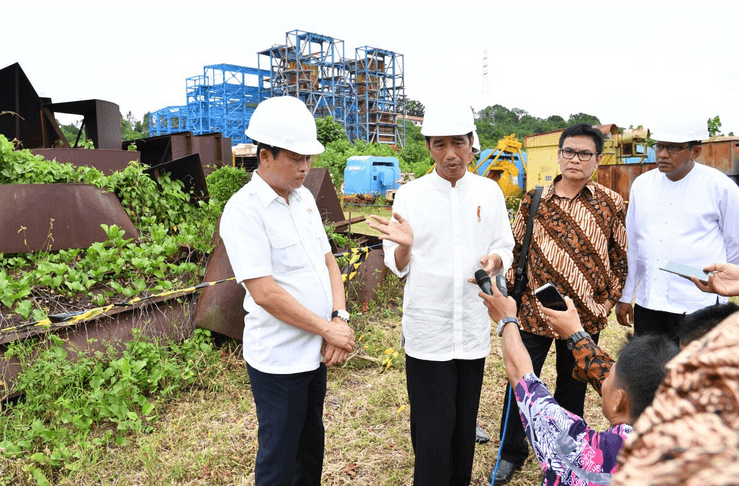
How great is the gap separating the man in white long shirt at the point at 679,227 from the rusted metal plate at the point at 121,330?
3.03 meters

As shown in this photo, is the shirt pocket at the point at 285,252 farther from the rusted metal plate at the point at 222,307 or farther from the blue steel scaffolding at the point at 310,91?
the blue steel scaffolding at the point at 310,91

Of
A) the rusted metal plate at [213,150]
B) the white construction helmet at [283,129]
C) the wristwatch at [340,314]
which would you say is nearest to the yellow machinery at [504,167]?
the rusted metal plate at [213,150]

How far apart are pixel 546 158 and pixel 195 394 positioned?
12174mm

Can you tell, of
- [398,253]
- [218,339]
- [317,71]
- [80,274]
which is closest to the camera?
[398,253]

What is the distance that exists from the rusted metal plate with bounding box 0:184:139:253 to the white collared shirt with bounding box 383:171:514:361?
2.87 m

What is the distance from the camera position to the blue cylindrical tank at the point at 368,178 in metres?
17.6

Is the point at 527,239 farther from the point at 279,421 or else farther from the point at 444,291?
the point at 279,421

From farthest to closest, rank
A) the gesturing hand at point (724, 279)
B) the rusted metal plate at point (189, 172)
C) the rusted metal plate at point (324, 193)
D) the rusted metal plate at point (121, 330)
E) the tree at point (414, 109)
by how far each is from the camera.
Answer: the tree at point (414, 109), the rusted metal plate at point (324, 193), the rusted metal plate at point (189, 172), the rusted metal plate at point (121, 330), the gesturing hand at point (724, 279)

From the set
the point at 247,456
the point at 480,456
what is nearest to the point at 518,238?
the point at 480,456

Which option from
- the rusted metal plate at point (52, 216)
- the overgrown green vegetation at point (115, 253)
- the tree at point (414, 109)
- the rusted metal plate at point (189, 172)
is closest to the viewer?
the overgrown green vegetation at point (115, 253)

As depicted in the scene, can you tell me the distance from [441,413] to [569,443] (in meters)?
0.96

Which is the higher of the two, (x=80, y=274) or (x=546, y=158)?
(x=546, y=158)

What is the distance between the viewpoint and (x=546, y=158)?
13688 mm

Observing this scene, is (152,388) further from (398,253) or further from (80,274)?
(398,253)
